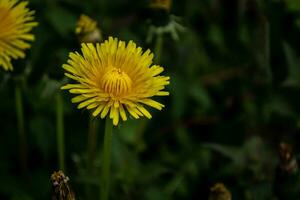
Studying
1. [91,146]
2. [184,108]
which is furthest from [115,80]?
[184,108]

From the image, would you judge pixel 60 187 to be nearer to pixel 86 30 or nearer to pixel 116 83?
pixel 116 83

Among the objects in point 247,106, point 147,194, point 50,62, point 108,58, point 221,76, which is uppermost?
point 221,76

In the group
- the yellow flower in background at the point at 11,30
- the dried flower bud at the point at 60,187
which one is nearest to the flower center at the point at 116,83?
the dried flower bud at the point at 60,187

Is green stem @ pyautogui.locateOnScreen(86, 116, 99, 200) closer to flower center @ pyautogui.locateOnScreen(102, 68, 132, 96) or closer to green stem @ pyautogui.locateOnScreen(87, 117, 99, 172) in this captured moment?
green stem @ pyautogui.locateOnScreen(87, 117, 99, 172)

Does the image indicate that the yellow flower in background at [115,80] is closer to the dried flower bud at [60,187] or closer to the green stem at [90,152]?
the dried flower bud at [60,187]

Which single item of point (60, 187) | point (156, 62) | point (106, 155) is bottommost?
point (60, 187)

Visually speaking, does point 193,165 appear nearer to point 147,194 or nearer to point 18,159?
point 147,194

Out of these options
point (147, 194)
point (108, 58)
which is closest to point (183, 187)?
point (147, 194)
